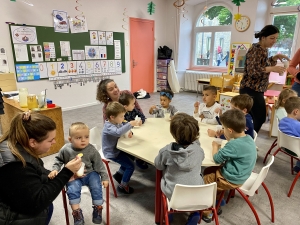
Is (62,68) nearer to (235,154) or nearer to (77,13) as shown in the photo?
(77,13)

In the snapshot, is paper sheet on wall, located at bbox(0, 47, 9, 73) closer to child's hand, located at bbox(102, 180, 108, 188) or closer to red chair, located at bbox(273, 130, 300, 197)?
child's hand, located at bbox(102, 180, 108, 188)

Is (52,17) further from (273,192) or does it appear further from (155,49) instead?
(273,192)

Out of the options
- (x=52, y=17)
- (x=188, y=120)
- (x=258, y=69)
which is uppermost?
(x=52, y=17)

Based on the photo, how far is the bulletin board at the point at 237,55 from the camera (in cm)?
576

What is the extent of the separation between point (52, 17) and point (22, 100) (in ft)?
7.76

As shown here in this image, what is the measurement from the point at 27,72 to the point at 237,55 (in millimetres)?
4796

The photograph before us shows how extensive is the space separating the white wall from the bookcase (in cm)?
55

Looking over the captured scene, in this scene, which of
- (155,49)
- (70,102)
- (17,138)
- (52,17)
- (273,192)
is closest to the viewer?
(17,138)

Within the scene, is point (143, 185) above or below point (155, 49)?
below

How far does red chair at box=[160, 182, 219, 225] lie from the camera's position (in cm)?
135

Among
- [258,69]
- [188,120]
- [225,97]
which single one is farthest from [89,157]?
[225,97]

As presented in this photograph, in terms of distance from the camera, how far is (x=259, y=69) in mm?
2537

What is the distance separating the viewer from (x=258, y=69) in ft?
8.34

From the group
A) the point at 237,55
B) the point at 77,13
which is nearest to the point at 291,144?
the point at 237,55
